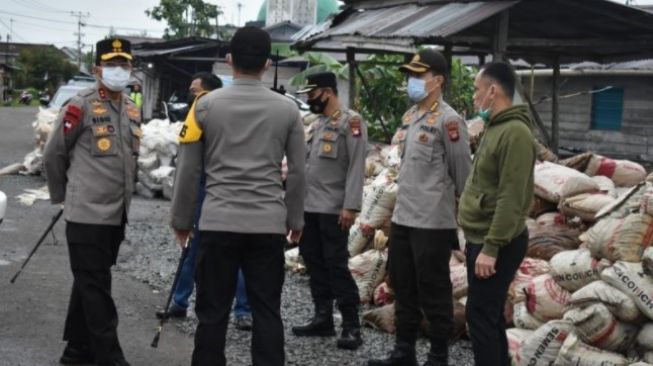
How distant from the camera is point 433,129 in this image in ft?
20.2

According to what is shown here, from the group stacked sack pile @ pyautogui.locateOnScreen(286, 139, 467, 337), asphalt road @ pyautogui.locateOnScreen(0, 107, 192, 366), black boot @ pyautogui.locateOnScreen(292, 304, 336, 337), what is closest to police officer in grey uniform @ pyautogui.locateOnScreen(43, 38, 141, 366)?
asphalt road @ pyautogui.locateOnScreen(0, 107, 192, 366)

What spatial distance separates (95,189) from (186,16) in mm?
41677

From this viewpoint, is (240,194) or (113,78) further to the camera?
(113,78)

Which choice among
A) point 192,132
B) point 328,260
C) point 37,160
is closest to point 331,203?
point 328,260

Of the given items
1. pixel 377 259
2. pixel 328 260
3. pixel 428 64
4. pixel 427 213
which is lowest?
pixel 377 259

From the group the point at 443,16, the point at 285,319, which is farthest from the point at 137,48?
the point at 285,319

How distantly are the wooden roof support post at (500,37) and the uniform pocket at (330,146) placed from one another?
3.85 meters

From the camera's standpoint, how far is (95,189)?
5852 millimetres

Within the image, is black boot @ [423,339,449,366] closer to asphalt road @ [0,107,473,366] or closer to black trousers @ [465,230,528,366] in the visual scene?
asphalt road @ [0,107,473,366]

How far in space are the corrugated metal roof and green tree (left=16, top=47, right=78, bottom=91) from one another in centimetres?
5705

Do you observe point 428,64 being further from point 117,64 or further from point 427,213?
point 117,64

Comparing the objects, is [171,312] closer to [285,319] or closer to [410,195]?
[285,319]

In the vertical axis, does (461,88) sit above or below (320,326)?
above

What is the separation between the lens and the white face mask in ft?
19.5
